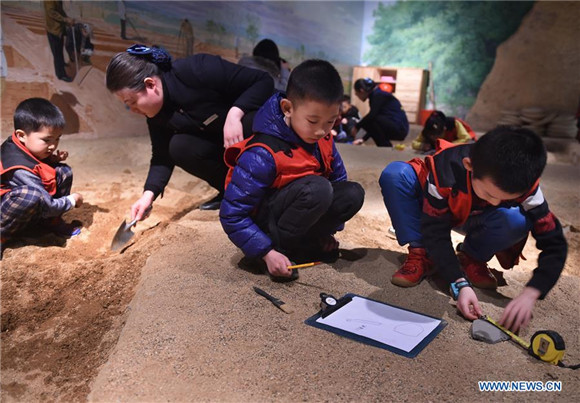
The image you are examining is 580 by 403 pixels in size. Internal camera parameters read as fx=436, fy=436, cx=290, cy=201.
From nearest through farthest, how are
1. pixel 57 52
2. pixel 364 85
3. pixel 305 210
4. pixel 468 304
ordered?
pixel 468 304 < pixel 305 210 < pixel 57 52 < pixel 364 85

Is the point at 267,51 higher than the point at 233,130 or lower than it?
higher

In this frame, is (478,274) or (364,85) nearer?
(478,274)

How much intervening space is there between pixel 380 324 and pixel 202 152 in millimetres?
1514

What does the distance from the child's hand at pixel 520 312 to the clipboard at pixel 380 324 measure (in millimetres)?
202

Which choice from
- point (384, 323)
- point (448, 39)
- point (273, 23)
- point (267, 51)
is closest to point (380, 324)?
point (384, 323)

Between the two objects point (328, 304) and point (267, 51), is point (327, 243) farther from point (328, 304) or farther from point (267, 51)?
point (267, 51)

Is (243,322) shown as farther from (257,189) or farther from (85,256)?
(85,256)

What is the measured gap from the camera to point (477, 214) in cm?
176

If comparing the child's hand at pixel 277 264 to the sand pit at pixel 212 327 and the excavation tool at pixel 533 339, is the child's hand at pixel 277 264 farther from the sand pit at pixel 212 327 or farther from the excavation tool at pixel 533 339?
the excavation tool at pixel 533 339

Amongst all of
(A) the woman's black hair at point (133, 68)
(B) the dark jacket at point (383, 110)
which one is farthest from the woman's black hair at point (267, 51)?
(B) the dark jacket at point (383, 110)

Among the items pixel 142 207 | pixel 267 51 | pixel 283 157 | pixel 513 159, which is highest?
pixel 267 51

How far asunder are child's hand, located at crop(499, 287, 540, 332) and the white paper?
0.22 metres

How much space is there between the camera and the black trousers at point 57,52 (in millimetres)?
4414

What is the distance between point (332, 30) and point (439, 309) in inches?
311
